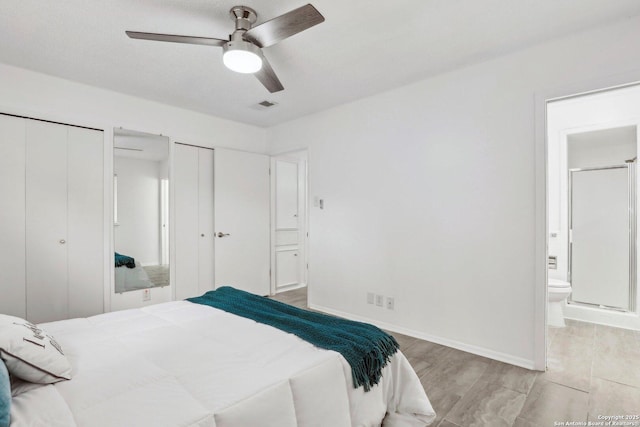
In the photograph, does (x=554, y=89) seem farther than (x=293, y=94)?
No

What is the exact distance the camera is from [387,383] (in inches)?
67.4

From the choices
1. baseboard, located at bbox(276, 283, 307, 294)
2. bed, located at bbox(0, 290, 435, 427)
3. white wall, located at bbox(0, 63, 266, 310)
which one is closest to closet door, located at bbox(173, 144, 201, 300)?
white wall, located at bbox(0, 63, 266, 310)

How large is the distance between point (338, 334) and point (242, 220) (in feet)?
10.0

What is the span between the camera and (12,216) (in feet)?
9.48

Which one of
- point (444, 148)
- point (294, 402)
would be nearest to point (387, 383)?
point (294, 402)

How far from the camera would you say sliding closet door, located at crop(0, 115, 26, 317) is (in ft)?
9.36

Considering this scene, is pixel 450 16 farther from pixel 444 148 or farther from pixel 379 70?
pixel 444 148

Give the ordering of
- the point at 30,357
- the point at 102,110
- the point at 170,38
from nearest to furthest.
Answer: the point at 30,357, the point at 170,38, the point at 102,110

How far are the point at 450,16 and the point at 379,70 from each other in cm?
85

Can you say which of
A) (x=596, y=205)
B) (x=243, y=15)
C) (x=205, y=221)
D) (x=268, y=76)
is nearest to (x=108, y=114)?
(x=205, y=221)

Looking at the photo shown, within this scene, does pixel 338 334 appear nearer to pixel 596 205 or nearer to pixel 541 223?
pixel 541 223

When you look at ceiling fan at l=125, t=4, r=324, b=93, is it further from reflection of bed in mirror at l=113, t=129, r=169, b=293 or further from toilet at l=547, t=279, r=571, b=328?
toilet at l=547, t=279, r=571, b=328

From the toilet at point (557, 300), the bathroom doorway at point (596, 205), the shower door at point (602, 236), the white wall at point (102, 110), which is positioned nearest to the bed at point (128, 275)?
the white wall at point (102, 110)

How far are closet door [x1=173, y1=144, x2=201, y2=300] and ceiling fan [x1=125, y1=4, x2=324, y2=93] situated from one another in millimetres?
2191
